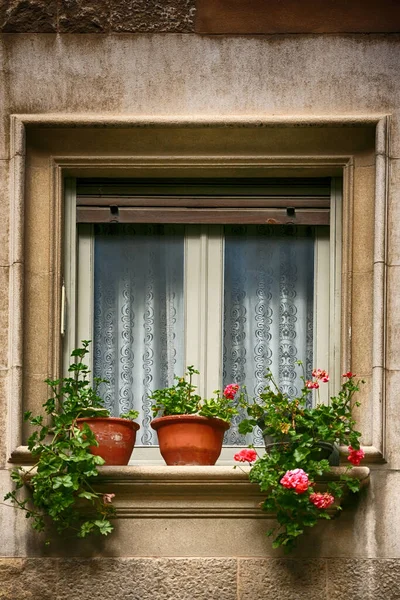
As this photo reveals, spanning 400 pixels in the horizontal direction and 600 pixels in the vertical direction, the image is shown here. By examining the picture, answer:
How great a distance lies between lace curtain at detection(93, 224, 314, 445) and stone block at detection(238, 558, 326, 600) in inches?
38.6

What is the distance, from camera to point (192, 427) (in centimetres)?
1036

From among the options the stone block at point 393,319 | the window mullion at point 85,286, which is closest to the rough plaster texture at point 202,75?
the window mullion at point 85,286

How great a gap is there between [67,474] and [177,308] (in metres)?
1.47

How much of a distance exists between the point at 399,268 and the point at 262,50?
146 cm

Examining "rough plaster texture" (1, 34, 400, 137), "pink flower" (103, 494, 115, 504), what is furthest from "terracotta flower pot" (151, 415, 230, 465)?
"rough plaster texture" (1, 34, 400, 137)

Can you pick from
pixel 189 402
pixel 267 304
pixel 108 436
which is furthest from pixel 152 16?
pixel 108 436

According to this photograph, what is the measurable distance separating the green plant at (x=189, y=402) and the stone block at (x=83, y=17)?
6.50ft

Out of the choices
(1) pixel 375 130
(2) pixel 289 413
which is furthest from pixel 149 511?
(1) pixel 375 130

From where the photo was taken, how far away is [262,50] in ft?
35.9

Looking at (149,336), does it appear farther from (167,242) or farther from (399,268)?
(399,268)

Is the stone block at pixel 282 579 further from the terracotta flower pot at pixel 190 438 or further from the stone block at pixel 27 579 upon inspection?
the stone block at pixel 27 579

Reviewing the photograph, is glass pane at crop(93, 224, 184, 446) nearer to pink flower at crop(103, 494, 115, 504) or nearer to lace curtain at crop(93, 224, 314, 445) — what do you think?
lace curtain at crop(93, 224, 314, 445)

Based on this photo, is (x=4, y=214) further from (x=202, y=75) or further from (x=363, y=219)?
(x=363, y=219)

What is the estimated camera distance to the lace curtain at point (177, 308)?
11.1m
